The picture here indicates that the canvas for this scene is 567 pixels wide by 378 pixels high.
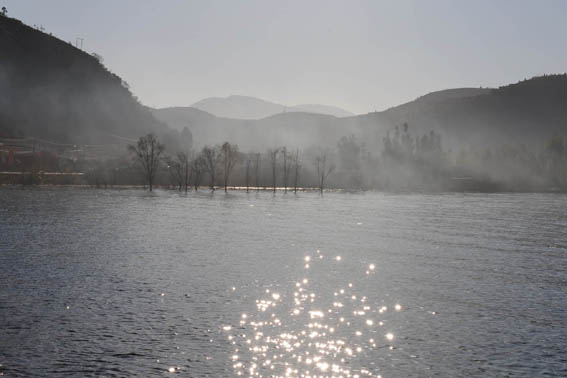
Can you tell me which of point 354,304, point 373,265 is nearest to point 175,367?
point 354,304

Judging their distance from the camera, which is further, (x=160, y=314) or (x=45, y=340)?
(x=160, y=314)

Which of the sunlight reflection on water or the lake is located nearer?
the sunlight reflection on water

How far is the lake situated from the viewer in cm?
2259

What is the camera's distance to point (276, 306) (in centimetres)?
3228

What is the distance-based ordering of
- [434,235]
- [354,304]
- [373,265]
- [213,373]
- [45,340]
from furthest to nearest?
[434,235]
[373,265]
[354,304]
[45,340]
[213,373]

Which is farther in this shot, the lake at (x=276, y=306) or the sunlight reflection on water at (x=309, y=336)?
the lake at (x=276, y=306)

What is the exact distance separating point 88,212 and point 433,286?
7915cm

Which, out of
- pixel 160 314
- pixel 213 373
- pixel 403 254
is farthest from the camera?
pixel 403 254

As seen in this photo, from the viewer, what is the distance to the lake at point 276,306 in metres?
22.6

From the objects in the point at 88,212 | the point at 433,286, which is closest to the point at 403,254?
the point at 433,286

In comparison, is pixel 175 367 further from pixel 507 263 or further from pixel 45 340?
pixel 507 263

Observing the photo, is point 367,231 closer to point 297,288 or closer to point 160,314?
point 297,288

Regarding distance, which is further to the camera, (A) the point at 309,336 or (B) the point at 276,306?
(B) the point at 276,306

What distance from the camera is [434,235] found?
74125 millimetres
